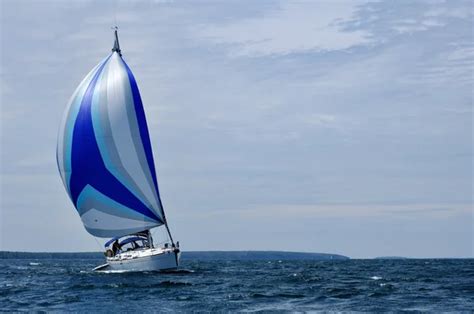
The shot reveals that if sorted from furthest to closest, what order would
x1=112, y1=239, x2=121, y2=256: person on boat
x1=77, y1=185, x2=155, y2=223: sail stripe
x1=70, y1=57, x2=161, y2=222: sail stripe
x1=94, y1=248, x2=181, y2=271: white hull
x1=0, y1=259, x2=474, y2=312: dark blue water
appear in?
1. x1=112, y1=239, x2=121, y2=256: person on boat
2. x1=77, y1=185, x2=155, y2=223: sail stripe
3. x1=70, y1=57, x2=161, y2=222: sail stripe
4. x1=94, y1=248, x2=181, y2=271: white hull
5. x1=0, y1=259, x2=474, y2=312: dark blue water

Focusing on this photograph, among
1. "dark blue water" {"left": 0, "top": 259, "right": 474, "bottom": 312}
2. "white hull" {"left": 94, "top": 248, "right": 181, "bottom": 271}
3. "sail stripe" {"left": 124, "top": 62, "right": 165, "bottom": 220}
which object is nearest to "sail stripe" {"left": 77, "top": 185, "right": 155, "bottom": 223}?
A: "white hull" {"left": 94, "top": 248, "right": 181, "bottom": 271}

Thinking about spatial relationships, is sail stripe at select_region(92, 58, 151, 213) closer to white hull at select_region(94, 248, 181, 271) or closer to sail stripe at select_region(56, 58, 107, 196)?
sail stripe at select_region(56, 58, 107, 196)

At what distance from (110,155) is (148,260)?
6930 mm

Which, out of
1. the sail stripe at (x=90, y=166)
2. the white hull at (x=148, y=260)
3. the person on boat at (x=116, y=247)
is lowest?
the white hull at (x=148, y=260)

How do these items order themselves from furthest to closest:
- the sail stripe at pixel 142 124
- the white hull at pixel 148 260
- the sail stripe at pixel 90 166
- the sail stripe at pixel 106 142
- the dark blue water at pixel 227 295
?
the sail stripe at pixel 142 124, the sail stripe at pixel 90 166, the sail stripe at pixel 106 142, the white hull at pixel 148 260, the dark blue water at pixel 227 295

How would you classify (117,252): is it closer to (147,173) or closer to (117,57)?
(147,173)

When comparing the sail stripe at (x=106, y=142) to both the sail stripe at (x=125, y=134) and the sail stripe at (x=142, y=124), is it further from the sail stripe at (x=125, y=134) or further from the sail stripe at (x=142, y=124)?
the sail stripe at (x=142, y=124)

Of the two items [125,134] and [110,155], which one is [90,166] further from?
[125,134]

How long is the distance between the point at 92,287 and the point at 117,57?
16711mm

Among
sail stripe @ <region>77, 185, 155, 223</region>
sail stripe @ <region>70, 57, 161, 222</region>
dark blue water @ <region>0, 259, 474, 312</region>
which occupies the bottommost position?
dark blue water @ <region>0, 259, 474, 312</region>

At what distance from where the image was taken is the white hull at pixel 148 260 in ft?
160

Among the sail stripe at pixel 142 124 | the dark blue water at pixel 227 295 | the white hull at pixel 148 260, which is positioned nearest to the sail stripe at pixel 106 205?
the white hull at pixel 148 260

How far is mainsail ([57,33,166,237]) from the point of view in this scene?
50312 millimetres

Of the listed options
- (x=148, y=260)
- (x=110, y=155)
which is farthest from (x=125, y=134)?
(x=148, y=260)
